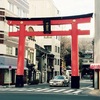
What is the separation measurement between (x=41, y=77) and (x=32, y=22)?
31884 mm

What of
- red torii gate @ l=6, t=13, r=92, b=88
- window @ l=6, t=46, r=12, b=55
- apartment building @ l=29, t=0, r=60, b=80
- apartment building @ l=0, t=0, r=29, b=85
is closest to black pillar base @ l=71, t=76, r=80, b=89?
red torii gate @ l=6, t=13, r=92, b=88

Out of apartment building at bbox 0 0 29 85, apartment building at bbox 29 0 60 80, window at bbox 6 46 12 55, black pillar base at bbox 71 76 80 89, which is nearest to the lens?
black pillar base at bbox 71 76 80 89

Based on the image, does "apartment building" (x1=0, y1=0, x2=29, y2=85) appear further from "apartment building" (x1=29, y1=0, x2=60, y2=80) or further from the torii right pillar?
"apartment building" (x1=29, y1=0, x2=60, y2=80)

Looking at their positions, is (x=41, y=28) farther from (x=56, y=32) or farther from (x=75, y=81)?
(x=75, y=81)

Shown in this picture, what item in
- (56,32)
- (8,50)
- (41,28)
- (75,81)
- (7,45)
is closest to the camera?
(75,81)

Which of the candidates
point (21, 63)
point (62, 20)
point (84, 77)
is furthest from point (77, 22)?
point (84, 77)

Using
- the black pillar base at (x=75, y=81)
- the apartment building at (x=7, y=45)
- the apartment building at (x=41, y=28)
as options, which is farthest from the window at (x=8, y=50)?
the apartment building at (x=41, y=28)

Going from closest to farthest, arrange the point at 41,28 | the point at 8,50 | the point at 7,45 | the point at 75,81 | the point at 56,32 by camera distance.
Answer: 1. the point at 75,81
2. the point at 56,32
3. the point at 7,45
4. the point at 8,50
5. the point at 41,28

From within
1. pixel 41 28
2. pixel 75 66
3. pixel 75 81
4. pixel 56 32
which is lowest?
pixel 75 81

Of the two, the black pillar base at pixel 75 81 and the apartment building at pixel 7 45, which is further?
the apartment building at pixel 7 45

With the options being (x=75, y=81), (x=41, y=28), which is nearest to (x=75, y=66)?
(x=75, y=81)

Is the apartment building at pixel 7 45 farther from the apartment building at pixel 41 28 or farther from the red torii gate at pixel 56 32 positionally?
the apartment building at pixel 41 28

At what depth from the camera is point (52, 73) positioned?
85.4m

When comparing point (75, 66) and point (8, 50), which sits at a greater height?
point (8, 50)
